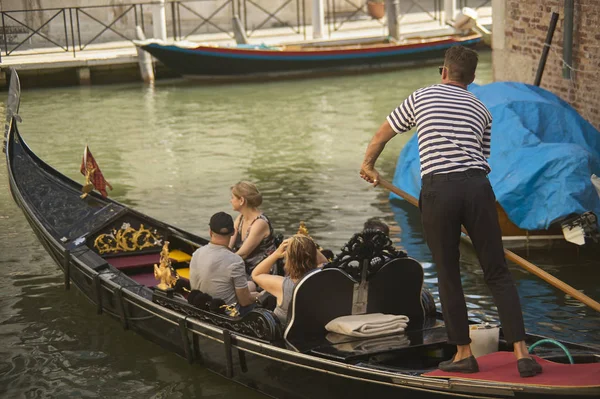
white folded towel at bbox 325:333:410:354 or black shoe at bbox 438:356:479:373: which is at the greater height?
black shoe at bbox 438:356:479:373

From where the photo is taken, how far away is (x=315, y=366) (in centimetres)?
424

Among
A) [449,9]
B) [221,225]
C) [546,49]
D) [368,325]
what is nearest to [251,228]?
[221,225]

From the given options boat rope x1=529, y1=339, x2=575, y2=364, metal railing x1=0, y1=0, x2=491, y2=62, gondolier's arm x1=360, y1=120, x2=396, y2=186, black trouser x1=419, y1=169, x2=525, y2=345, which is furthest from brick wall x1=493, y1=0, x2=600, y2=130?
metal railing x1=0, y1=0, x2=491, y2=62

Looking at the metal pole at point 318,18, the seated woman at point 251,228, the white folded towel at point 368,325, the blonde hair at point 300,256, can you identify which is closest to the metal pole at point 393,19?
the metal pole at point 318,18

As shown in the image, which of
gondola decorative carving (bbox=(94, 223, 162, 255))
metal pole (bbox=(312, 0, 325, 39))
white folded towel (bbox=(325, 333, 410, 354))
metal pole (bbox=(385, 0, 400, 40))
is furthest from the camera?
metal pole (bbox=(312, 0, 325, 39))

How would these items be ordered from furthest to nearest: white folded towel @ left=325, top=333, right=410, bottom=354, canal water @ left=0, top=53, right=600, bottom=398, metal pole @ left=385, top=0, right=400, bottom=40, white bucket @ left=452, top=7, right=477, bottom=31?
1. metal pole @ left=385, top=0, right=400, bottom=40
2. white bucket @ left=452, top=7, right=477, bottom=31
3. canal water @ left=0, top=53, right=600, bottom=398
4. white folded towel @ left=325, top=333, right=410, bottom=354

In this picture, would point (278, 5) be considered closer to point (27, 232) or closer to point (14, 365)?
point (27, 232)

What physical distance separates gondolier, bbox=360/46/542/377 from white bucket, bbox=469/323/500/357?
28 cm

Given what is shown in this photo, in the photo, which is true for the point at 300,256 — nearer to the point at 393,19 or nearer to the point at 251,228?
the point at 251,228

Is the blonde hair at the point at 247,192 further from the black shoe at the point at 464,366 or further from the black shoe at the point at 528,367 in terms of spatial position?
the black shoe at the point at 528,367

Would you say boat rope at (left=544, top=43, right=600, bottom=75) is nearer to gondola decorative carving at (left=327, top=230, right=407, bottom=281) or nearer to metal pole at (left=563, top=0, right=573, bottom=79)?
metal pole at (left=563, top=0, right=573, bottom=79)

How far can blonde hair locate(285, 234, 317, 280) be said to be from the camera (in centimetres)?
453

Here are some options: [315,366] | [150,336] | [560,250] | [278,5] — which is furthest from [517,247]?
[278,5]

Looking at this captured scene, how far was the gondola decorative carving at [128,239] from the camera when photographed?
631 centimetres
